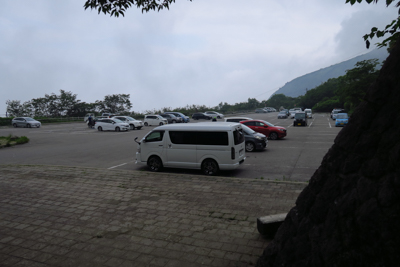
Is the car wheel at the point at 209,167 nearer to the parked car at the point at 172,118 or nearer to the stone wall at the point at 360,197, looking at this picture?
the stone wall at the point at 360,197

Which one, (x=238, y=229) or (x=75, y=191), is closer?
(x=238, y=229)

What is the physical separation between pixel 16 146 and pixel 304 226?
22366 mm

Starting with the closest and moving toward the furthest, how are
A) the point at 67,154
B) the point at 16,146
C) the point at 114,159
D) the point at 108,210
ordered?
the point at 108,210
the point at 114,159
the point at 67,154
the point at 16,146

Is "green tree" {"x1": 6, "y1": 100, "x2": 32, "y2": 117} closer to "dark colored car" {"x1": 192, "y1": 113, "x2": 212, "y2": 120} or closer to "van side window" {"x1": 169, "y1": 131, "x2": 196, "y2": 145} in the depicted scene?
"dark colored car" {"x1": 192, "y1": 113, "x2": 212, "y2": 120}

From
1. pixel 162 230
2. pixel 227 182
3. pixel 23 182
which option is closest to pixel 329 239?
pixel 162 230

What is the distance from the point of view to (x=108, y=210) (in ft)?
22.7

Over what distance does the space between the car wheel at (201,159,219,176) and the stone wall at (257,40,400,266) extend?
285 inches

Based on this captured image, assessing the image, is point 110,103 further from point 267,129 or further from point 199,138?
point 199,138

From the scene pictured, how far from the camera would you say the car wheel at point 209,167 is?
34.9ft

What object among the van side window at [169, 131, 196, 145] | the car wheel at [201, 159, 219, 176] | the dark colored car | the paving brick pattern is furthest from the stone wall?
the dark colored car

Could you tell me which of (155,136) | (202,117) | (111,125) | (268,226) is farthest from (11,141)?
(202,117)

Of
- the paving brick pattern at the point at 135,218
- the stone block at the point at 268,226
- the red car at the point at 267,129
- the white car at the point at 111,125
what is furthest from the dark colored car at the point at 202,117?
the stone block at the point at 268,226

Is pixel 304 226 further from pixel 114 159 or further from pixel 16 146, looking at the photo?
pixel 16 146

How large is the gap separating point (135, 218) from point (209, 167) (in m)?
4.70
